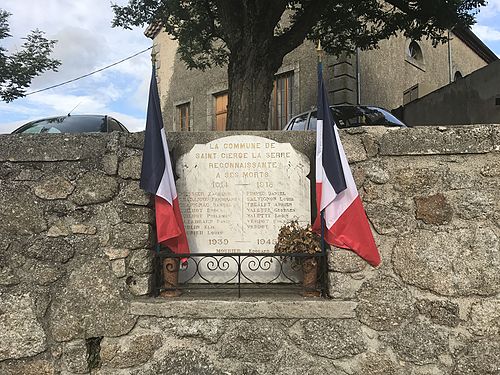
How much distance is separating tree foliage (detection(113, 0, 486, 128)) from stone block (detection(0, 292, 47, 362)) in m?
3.82

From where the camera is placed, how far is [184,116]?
53.1ft

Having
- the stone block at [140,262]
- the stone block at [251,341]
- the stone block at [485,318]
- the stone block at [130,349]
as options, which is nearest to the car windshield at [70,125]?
the stone block at [140,262]

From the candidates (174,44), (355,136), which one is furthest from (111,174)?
(174,44)

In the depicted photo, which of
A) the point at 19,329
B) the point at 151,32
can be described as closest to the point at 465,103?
the point at 19,329

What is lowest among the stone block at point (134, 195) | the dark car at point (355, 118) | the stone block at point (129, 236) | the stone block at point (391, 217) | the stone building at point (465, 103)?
the stone block at point (129, 236)

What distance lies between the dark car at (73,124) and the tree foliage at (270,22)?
1.85m

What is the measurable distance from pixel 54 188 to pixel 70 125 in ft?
11.7

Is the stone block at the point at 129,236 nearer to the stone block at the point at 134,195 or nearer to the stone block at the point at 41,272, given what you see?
the stone block at the point at 134,195

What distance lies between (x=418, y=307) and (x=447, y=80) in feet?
53.4

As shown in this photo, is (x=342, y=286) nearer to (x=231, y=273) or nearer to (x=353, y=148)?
(x=231, y=273)

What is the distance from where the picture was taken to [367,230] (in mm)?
2977

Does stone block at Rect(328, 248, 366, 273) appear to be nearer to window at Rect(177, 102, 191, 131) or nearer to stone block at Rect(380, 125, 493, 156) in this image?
stone block at Rect(380, 125, 493, 156)

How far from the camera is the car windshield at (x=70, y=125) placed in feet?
20.7

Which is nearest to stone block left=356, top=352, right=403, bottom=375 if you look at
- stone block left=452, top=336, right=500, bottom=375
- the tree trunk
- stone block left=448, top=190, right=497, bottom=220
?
stone block left=452, top=336, right=500, bottom=375
